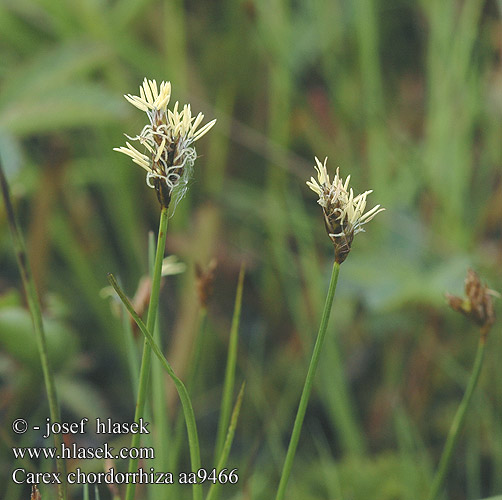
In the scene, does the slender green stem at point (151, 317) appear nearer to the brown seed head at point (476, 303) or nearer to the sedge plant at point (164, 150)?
the sedge plant at point (164, 150)

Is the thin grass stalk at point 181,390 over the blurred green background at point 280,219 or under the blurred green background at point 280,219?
under

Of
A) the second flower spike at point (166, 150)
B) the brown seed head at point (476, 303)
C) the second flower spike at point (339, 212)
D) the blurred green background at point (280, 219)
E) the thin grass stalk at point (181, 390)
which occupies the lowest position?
the thin grass stalk at point (181, 390)

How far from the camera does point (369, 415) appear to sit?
30.0 inches

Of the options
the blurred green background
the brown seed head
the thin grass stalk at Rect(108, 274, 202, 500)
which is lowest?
the thin grass stalk at Rect(108, 274, 202, 500)

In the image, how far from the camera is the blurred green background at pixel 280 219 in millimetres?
666

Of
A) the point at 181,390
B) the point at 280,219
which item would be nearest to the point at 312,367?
the point at 181,390

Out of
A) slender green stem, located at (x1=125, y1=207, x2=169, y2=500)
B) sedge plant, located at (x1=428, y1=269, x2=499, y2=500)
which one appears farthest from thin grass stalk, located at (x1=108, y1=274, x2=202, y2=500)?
sedge plant, located at (x1=428, y1=269, x2=499, y2=500)

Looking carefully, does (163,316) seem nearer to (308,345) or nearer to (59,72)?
(308,345)

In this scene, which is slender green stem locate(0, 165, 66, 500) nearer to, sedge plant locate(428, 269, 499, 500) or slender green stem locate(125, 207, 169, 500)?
slender green stem locate(125, 207, 169, 500)

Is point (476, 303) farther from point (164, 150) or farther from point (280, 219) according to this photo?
point (280, 219)

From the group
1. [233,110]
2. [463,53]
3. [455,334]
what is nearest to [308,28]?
[233,110]

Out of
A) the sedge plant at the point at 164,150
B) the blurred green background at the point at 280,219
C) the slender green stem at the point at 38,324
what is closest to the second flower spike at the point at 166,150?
the sedge plant at the point at 164,150

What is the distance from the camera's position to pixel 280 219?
89 centimetres

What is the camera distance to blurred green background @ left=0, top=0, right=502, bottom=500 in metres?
0.67
